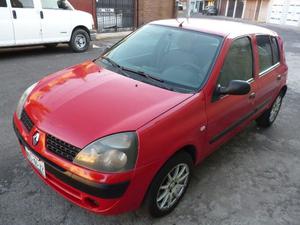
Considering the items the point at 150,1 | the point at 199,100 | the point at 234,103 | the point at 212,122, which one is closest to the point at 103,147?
the point at 199,100

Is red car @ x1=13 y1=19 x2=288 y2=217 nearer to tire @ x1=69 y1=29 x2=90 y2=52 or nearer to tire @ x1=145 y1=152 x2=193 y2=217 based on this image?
tire @ x1=145 y1=152 x2=193 y2=217

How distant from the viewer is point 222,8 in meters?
52.3

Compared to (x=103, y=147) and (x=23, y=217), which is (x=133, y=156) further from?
(x=23, y=217)

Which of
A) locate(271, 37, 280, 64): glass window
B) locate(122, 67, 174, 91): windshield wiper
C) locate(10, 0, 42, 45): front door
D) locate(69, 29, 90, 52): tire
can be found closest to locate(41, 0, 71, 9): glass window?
locate(10, 0, 42, 45): front door

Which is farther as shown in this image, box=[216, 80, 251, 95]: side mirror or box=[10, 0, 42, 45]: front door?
box=[10, 0, 42, 45]: front door

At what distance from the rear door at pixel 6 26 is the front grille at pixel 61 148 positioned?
634 cm

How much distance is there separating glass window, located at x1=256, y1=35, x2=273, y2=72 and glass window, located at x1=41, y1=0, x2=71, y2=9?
6337 mm

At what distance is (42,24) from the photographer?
8172 mm

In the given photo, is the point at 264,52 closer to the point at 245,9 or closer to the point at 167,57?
the point at 167,57

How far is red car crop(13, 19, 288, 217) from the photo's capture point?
2123 mm

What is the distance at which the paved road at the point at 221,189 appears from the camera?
2.64 metres

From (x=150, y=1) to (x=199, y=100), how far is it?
13.6 metres

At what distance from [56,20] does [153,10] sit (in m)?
8.08

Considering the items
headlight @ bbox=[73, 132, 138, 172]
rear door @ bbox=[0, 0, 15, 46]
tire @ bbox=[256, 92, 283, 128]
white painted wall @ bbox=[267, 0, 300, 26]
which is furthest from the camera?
white painted wall @ bbox=[267, 0, 300, 26]
